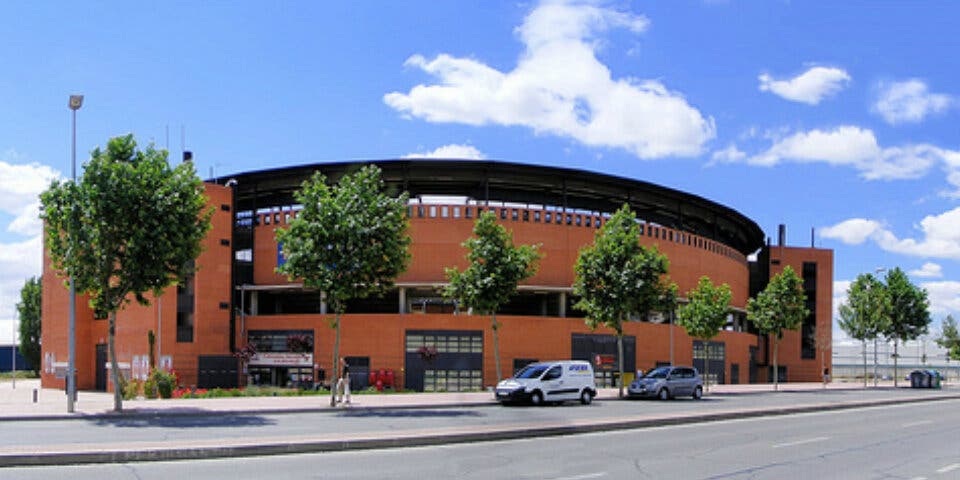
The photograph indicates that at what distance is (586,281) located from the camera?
44.1 metres

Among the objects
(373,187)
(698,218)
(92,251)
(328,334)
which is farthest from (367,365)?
(698,218)

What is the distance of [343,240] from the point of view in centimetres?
3262

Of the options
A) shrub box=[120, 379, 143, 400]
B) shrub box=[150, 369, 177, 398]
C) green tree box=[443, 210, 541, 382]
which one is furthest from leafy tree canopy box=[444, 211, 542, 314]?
shrub box=[120, 379, 143, 400]

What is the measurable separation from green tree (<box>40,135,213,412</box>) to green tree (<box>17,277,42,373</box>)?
2538 inches

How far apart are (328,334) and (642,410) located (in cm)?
2401

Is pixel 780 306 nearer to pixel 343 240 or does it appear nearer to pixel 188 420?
pixel 343 240

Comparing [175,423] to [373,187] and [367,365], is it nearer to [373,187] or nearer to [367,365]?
[373,187]

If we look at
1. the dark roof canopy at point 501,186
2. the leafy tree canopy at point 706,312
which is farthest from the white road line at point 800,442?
the dark roof canopy at point 501,186

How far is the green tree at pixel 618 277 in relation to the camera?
A: 42.8 m

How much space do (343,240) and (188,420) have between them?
940 cm

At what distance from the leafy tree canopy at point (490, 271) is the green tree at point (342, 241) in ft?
26.4

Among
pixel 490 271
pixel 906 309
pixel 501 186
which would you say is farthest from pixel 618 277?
pixel 906 309

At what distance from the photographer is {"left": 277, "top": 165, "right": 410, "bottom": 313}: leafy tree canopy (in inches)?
1277

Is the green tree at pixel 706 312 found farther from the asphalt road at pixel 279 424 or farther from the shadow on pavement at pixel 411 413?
the shadow on pavement at pixel 411 413
